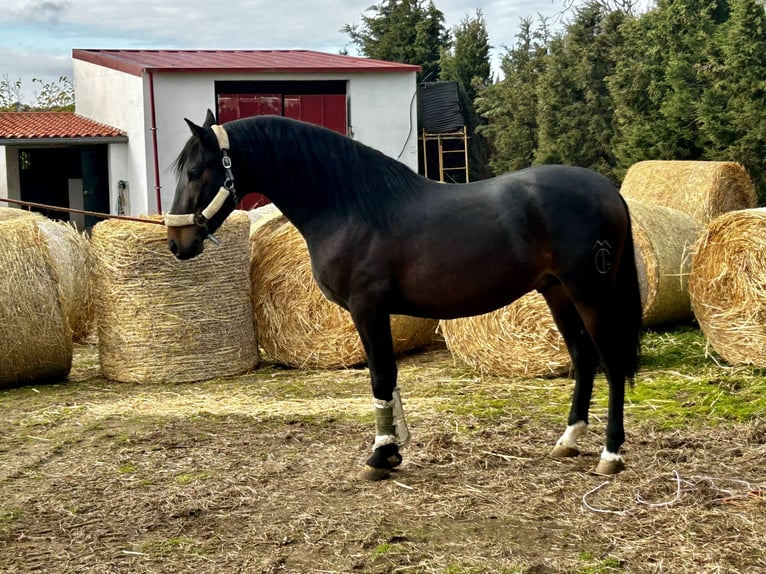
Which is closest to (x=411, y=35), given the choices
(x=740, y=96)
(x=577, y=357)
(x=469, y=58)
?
(x=469, y=58)

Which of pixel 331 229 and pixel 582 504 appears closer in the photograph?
pixel 582 504

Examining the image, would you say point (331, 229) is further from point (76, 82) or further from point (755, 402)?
point (76, 82)

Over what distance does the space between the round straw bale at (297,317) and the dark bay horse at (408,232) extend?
269 centimetres

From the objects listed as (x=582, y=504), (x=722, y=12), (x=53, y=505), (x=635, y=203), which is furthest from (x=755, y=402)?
(x=722, y=12)

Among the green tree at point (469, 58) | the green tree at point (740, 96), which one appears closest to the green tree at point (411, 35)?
the green tree at point (469, 58)

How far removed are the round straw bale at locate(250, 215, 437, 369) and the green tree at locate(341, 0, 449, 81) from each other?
2127 cm

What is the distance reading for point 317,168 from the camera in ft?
13.5

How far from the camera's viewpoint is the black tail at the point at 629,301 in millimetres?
4168

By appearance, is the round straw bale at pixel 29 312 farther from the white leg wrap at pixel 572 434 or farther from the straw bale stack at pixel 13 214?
the white leg wrap at pixel 572 434

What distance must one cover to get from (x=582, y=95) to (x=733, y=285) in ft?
40.4

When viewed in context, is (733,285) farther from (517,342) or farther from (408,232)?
(408,232)

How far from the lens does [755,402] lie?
202 inches

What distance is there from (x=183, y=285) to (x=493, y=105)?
16.1 meters

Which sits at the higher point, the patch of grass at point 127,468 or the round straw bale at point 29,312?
the round straw bale at point 29,312
